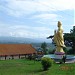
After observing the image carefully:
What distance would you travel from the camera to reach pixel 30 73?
20484 millimetres

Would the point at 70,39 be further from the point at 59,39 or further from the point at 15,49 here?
the point at 59,39

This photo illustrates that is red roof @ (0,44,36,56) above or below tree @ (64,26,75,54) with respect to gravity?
below

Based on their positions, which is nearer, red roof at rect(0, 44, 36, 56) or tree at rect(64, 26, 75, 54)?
red roof at rect(0, 44, 36, 56)

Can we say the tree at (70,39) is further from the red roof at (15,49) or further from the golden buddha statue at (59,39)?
the golden buddha statue at (59,39)

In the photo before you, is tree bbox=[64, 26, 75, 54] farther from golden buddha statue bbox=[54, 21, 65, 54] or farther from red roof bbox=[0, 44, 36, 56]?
golden buddha statue bbox=[54, 21, 65, 54]

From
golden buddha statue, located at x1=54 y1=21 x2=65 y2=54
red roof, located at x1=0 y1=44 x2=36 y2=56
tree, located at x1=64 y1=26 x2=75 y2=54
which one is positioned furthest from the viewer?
tree, located at x1=64 y1=26 x2=75 y2=54

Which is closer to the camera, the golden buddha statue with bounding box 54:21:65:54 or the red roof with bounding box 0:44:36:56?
the golden buddha statue with bounding box 54:21:65:54

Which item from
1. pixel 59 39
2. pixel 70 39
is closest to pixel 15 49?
pixel 70 39

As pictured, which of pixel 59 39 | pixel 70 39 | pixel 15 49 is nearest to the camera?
pixel 59 39

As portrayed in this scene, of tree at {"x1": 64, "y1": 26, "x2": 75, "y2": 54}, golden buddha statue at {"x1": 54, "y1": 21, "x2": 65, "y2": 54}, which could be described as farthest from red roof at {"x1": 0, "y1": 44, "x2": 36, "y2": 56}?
golden buddha statue at {"x1": 54, "y1": 21, "x2": 65, "y2": 54}

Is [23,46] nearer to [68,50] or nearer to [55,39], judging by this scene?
[68,50]

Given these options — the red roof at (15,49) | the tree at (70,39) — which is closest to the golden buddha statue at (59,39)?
the red roof at (15,49)

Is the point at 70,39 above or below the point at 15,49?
above

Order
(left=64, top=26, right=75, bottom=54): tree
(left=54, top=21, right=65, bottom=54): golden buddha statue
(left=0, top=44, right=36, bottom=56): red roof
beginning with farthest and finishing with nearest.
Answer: (left=64, top=26, right=75, bottom=54): tree, (left=0, top=44, right=36, bottom=56): red roof, (left=54, top=21, right=65, bottom=54): golden buddha statue
